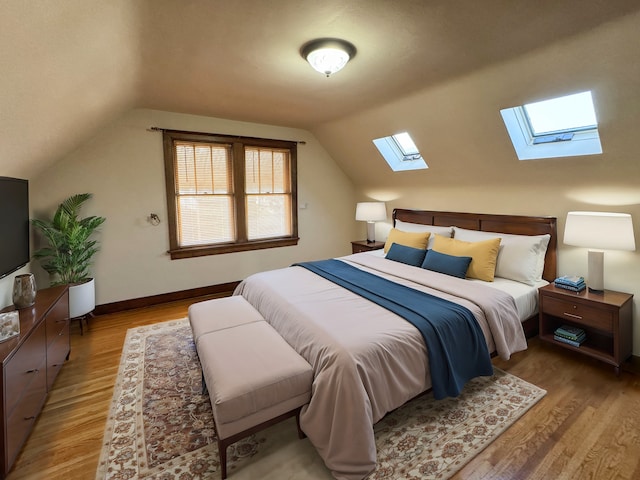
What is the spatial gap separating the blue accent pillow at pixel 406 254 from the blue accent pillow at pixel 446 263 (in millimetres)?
91

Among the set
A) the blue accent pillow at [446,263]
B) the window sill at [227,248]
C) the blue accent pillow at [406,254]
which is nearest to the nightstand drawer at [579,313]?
the blue accent pillow at [446,263]

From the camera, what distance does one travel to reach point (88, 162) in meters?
3.49

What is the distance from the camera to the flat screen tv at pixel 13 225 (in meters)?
2.19

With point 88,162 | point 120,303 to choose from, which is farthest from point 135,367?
point 88,162

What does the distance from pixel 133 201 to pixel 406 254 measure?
3.26 m

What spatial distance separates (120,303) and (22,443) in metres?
2.26

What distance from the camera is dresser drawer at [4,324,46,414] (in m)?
1.56

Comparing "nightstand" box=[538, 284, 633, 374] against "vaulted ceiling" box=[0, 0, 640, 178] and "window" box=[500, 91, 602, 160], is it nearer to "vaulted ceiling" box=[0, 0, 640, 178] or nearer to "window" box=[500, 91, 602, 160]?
"window" box=[500, 91, 602, 160]

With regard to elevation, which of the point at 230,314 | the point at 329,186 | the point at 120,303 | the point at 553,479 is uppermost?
the point at 329,186

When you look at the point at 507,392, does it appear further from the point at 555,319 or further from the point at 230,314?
the point at 230,314

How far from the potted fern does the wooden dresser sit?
61cm

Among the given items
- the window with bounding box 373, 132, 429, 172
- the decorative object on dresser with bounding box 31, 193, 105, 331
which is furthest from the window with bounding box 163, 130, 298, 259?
the window with bounding box 373, 132, 429, 172

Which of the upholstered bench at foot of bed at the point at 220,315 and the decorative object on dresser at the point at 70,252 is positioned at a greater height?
the decorative object on dresser at the point at 70,252

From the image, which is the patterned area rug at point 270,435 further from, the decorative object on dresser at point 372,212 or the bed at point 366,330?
the decorative object on dresser at point 372,212
